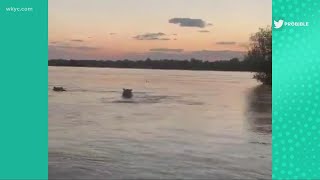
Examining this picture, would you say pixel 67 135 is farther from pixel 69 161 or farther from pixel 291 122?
pixel 291 122

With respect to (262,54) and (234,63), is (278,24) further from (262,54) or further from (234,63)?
(234,63)

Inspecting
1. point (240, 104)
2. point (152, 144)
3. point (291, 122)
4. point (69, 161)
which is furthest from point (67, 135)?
point (291, 122)

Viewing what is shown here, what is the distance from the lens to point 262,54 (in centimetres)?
223

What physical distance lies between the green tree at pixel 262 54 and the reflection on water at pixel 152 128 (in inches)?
2.1

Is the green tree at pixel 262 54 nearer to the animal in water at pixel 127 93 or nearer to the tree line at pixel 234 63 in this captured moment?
the tree line at pixel 234 63

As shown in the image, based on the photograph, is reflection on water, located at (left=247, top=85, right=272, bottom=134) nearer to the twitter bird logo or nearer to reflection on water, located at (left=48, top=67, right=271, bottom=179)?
reflection on water, located at (left=48, top=67, right=271, bottom=179)

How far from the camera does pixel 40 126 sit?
2.18 m

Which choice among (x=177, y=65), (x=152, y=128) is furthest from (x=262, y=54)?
(x=152, y=128)

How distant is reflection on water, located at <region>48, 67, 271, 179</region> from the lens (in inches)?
86.6

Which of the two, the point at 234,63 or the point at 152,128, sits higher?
the point at 234,63

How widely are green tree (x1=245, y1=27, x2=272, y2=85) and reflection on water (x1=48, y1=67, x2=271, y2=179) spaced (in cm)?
5

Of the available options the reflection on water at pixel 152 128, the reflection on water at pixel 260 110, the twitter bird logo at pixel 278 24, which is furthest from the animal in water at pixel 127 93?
the twitter bird logo at pixel 278 24

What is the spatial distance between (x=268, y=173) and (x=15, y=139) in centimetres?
116

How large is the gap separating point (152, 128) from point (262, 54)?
0.61 meters
